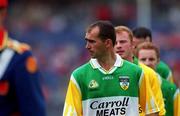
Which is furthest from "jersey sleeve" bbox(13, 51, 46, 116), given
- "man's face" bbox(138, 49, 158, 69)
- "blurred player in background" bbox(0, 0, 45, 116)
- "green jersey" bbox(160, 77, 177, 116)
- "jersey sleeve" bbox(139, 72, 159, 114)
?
"green jersey" bbox(160, 77, 177, 116)

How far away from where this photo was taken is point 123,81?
8.29 m

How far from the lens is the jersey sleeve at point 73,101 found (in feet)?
26.5

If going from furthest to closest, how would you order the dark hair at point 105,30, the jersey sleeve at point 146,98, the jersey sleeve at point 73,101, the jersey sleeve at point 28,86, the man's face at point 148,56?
the man's face at point 148,56 < the jersey sleeve at point 146,98 < the dark hair at point 105,30 < the jersey sleeve at point 73,101 < the jersey sleeve at point 28,86

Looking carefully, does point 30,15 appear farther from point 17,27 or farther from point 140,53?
point 140,53

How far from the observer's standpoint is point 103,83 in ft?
27.0

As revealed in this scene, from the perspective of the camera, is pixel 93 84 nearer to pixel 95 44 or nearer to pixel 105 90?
pixel 105 90

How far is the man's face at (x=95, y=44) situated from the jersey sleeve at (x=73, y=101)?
323 mm

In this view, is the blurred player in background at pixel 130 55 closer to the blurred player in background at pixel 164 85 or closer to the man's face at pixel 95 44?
the man's face at pixel 95 44

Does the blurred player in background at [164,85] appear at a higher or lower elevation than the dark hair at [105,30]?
lower

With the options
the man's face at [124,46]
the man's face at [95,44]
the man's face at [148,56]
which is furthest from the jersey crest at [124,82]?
the man's face at [148,56]

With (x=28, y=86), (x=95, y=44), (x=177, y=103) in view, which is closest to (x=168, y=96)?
(x=177, y=103)

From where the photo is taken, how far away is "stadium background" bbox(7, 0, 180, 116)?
75.9 feet

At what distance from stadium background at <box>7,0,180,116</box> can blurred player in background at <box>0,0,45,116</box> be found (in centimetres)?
1661

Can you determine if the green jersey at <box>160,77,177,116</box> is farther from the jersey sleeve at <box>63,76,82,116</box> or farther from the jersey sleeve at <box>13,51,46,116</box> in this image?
the jersey sleeve at <box>13,51,46,116</box>
